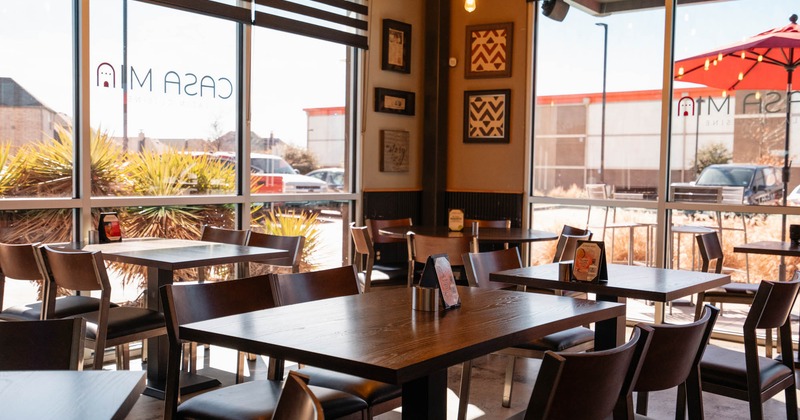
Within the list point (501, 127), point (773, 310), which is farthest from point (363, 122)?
point (773, 310)

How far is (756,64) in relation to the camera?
6.26 m

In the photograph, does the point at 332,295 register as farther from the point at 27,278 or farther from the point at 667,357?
the point at 27,278

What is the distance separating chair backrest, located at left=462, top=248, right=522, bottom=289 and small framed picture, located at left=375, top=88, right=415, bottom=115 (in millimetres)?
3368

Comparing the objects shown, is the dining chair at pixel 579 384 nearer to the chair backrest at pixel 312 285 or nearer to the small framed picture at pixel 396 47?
the chair backrest at pixel 312 285

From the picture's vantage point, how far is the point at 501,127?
294 inches

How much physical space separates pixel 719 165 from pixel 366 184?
116 inches

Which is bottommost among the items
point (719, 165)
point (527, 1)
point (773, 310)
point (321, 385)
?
point (321, 385)

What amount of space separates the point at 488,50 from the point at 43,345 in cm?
600

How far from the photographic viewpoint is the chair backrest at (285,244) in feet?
16.2

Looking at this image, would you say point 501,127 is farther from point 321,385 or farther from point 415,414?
point 415,414

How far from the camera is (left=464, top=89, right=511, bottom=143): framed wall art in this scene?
7453 mm

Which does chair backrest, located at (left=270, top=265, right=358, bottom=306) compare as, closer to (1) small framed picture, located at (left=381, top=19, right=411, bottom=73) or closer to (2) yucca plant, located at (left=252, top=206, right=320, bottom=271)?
(2) yucca plant, located at (left=252, top=206, right=320, bottom=271)

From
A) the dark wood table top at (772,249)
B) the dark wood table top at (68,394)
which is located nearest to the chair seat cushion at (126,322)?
the dark wood table top at (68,394)

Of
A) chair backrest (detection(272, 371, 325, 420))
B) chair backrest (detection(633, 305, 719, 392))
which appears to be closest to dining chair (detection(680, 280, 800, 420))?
chair backrest (detection(633, 305, 719, 392))
